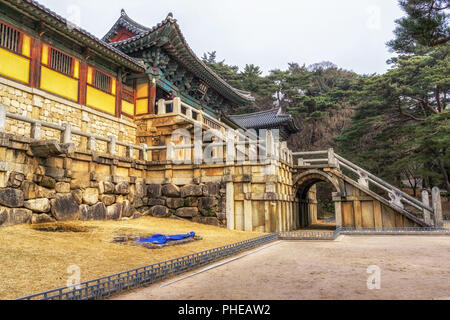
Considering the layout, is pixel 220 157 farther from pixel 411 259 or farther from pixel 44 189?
pixel 411 259

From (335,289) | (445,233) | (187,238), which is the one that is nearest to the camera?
(335,289)

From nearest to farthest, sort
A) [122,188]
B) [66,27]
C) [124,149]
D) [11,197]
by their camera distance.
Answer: [11,197]
[66,27]
[122,188]
[124,149]

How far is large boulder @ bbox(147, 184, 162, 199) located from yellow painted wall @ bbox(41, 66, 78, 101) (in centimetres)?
514

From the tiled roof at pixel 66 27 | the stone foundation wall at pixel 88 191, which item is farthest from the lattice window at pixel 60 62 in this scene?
the stone foundation wall at pixel 88 191

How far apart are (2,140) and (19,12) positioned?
549 centimetres

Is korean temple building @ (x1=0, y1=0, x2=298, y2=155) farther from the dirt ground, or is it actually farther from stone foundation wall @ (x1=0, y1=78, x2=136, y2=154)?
the dirt ground

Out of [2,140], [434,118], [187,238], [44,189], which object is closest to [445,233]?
[434,118]

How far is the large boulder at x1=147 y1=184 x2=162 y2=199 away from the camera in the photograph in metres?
15.2

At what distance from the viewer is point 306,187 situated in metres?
21.3

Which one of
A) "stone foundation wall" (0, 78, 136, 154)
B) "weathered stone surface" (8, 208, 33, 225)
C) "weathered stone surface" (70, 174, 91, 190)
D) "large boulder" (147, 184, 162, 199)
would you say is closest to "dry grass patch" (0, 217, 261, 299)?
"weathered stone surface" (8, 208, 33, 225)

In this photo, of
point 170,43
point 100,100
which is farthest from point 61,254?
point 170,43

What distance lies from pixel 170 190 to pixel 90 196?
4071mm

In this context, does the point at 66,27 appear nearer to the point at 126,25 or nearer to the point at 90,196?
the point at 90,196

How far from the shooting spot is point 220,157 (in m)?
15.0
